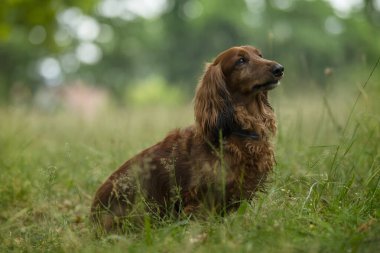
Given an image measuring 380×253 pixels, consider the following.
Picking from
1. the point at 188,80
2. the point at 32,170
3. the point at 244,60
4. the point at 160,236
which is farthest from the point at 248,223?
the point at 188,80

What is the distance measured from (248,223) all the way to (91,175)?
221cm

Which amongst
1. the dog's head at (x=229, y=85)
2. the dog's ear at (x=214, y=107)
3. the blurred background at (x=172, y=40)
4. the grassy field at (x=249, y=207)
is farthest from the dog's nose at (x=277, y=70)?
the blurred background at (x=172, y=40)

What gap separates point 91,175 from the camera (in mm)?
4977

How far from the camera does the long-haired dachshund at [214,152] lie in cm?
363

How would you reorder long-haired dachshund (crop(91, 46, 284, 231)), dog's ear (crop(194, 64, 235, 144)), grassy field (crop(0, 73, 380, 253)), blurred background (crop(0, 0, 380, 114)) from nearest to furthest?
grassy field (crop(0, 73, 380, 253)) → long-haired dachshund (crop(91, 46, 284, 231)) → dog's ear (crop(194, 64, 235, 144)) → blurred background (crop(0, 0, 380, 114))

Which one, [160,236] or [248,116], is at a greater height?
[248,116]

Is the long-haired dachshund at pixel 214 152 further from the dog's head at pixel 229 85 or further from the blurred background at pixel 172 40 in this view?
the blurred background at pixel 172 40

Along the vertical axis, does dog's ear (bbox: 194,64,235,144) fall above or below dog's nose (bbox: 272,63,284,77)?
below

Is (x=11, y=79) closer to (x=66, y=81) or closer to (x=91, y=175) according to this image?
(x=66, y=81)

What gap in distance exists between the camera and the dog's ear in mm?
3783

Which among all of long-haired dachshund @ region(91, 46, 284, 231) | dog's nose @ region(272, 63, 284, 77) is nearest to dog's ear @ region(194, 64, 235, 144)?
long-haired dachshund @ region(91, 46, 284, 231)

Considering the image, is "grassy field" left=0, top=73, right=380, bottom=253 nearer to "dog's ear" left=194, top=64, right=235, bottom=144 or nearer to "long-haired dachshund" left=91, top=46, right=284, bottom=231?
"long-haired dachshund" left=91, top=46, right=284, bottom=231

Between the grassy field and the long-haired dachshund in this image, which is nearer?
the grassy field

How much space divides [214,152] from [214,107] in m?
0.38
